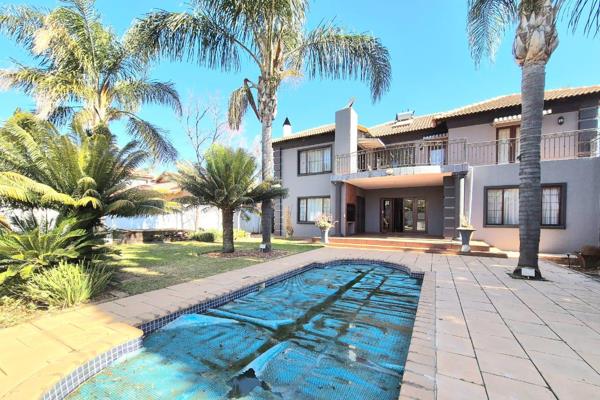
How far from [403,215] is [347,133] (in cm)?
660

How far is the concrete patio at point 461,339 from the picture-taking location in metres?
2.64

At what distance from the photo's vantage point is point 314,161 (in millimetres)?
18156

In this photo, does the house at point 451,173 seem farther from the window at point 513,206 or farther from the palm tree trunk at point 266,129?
the palm tree trunk at point 266,129

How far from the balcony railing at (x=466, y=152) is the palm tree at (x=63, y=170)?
11588 mm

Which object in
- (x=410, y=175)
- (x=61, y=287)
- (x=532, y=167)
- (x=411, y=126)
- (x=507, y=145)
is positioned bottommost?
(x=61, y=287)

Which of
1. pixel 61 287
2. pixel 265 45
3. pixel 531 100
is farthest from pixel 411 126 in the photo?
pixel 61 287

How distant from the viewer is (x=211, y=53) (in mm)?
9891

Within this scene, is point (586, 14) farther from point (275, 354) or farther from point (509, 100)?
point (509, 100)

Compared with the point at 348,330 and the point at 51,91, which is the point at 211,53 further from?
the point at 348,330

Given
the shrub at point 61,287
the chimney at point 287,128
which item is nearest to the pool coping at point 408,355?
the shrub at point 61,287

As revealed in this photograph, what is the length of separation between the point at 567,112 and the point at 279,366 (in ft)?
53.6

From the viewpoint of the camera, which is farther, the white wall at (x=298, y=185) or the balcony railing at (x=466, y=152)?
the white wall at (x=298, y=185)

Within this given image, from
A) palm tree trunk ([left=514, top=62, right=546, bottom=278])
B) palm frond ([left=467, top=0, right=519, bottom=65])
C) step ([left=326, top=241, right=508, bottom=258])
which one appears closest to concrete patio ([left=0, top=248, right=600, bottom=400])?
palm tree trunk ([left=514, top=62, right=546, bottom=278])

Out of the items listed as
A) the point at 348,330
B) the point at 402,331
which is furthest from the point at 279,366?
the point at 402,331
